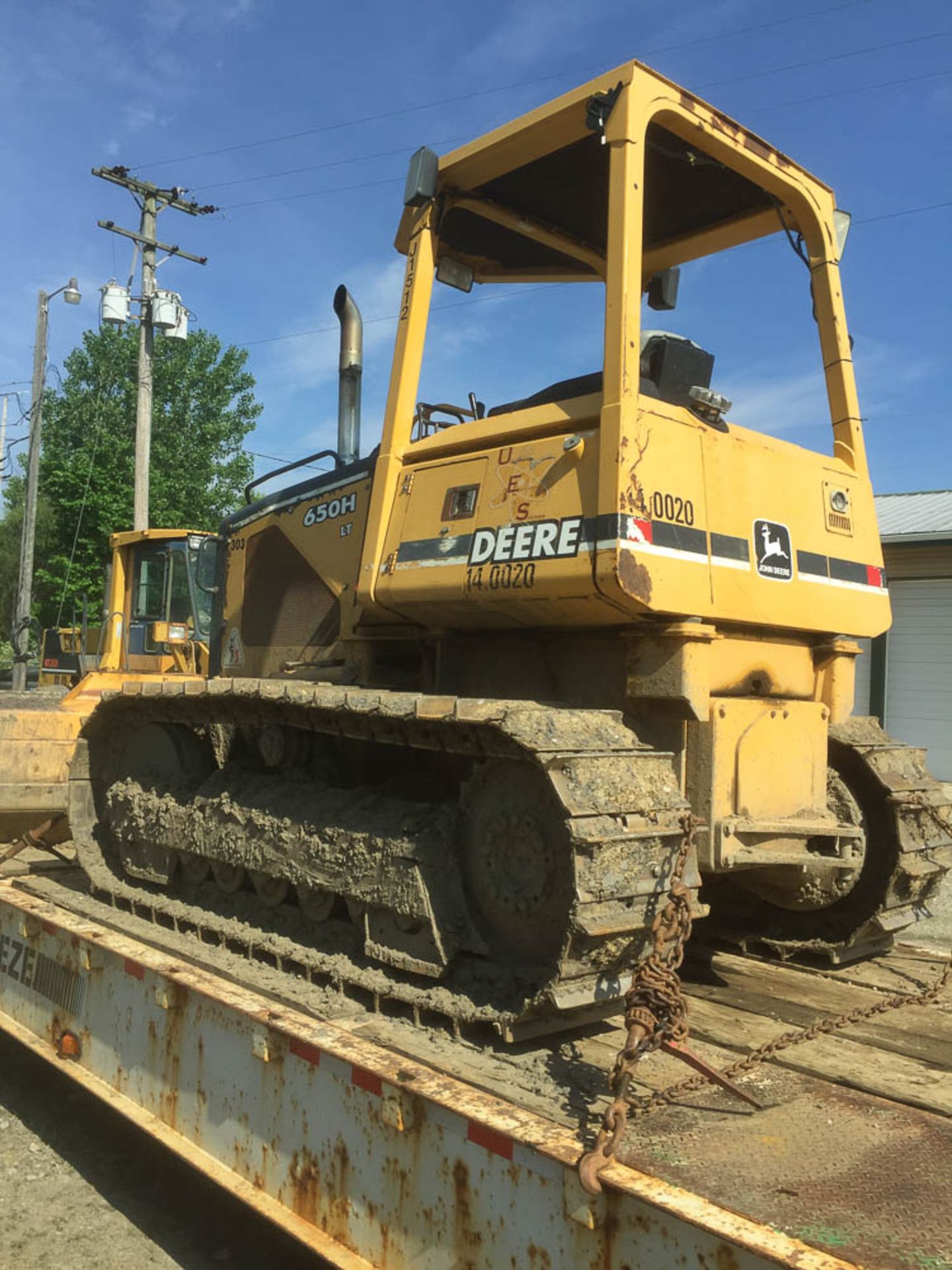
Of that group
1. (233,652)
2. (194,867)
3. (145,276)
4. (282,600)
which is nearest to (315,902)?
(194,867)

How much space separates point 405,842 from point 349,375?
8.46ft

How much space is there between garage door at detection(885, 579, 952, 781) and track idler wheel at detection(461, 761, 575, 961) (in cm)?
1261

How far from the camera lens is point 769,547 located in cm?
418

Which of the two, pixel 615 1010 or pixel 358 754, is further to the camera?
pixel 358 754

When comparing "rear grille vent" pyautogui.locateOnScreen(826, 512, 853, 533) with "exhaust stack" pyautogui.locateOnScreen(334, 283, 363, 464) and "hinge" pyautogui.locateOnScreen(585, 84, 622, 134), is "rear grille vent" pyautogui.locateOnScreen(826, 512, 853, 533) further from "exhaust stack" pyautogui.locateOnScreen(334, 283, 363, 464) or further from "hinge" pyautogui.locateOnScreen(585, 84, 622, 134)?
"exhaust stack" pyautogui.locateOnScreen(334, 283, 363, 464)

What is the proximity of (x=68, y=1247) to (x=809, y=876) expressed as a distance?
3.07 m

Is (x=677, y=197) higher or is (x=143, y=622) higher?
(x=677, y=197)

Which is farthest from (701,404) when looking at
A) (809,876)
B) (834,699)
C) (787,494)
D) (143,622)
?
(143,622)

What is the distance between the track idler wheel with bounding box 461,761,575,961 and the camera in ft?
12.1

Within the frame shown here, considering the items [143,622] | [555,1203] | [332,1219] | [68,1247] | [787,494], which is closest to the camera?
[555,1203]

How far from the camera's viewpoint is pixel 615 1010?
355 cm

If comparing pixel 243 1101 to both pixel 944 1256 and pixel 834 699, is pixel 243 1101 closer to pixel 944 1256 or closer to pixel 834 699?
pixel 944 1256

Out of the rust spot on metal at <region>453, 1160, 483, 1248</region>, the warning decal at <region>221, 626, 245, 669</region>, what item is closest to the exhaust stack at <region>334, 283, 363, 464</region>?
the warning decal at <region>221, 626, 245, 669</region>

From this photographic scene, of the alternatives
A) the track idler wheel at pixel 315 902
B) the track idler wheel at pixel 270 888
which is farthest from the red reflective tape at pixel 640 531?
the track idler wheel at pixel 270 888
